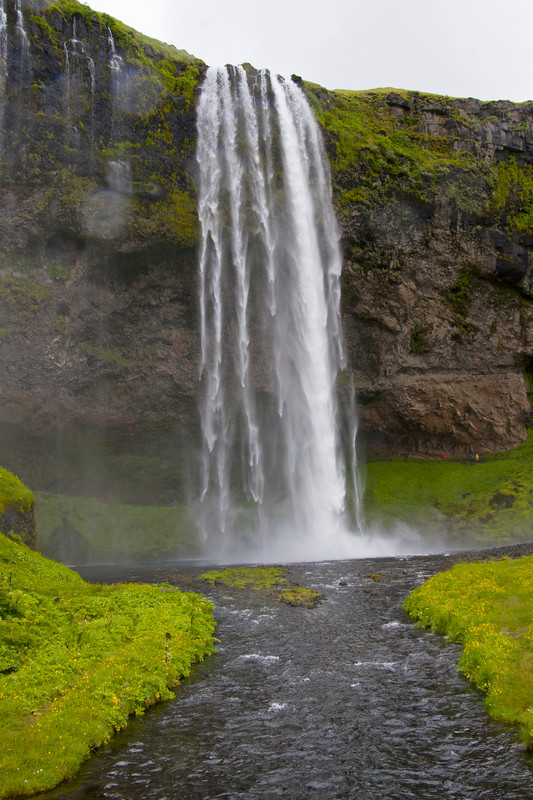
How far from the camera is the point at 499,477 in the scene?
4997 centimetres

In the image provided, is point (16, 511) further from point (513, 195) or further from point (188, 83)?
point (513, 195)

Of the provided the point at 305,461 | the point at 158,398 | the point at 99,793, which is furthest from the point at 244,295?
the point at 99,793

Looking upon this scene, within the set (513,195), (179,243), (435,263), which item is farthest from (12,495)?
(513,195)

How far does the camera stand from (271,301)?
45906mm

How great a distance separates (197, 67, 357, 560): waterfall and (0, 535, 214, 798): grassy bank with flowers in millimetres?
26229

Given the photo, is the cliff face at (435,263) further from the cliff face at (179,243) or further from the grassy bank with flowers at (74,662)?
the grassy bank with flowers at (74,662)

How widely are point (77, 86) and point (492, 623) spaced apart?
44.0 meters

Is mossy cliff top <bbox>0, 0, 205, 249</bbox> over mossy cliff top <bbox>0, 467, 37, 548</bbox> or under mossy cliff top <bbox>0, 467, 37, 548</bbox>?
over

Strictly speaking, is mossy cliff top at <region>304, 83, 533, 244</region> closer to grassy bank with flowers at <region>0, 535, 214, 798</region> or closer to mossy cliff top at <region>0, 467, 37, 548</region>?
mossy cliff top at <region>0, 467, 37, 548</region>

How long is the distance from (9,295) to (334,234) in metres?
26.4

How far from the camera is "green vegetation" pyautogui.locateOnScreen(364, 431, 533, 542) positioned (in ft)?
147

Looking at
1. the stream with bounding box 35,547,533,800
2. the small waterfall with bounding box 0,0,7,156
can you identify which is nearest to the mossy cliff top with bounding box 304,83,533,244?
the small waterfall with bounding box 0,0,7,156

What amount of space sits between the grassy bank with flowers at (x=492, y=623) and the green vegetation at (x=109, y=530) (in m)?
28.4

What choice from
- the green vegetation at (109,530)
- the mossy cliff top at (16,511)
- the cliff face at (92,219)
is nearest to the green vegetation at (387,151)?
the cliff face at (92,219)
